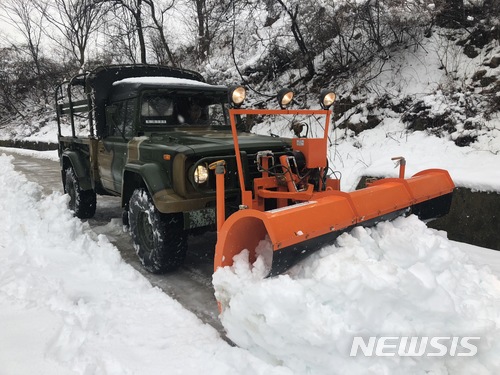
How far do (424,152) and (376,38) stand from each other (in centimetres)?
440

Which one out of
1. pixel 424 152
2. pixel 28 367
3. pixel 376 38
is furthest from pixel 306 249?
pixel 376 38

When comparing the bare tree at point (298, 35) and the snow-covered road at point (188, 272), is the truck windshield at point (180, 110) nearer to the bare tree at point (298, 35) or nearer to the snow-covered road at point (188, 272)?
the snow-covered road at point (188, 272)

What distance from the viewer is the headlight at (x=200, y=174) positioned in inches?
143

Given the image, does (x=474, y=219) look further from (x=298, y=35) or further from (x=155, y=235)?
(x=298, y=35)

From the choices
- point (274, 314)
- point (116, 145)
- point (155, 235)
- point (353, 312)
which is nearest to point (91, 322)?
point (155, 235)

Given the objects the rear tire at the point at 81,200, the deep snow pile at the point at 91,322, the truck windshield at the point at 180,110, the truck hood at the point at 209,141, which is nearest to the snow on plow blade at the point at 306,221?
the deep snow pile at the point at 91,322

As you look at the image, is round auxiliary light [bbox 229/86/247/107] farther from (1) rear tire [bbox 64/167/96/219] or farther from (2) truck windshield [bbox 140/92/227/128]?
(1) rear tire [bbox 64/167/96/219]

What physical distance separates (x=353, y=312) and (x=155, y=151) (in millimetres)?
2564

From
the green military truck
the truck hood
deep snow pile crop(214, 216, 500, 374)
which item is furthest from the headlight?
deep snow pile crop(214, 216, 500, 374)

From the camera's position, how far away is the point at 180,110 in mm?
4793

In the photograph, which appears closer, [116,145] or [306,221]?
[306,221]

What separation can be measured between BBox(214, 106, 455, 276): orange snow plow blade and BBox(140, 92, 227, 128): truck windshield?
1.54m

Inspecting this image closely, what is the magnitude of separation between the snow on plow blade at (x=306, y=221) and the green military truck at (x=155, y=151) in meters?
0.86

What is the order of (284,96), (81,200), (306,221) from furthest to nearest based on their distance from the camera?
(81,200) → (284,96) → (306,221)
